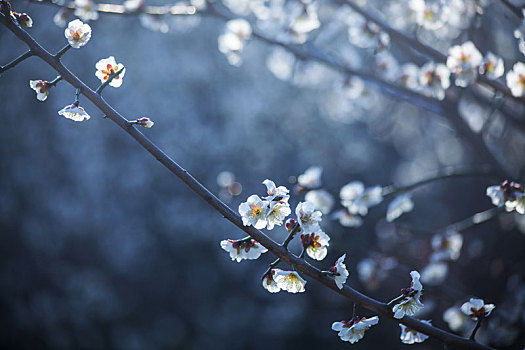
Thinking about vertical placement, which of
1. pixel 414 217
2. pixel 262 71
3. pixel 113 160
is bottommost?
pixel 113 160

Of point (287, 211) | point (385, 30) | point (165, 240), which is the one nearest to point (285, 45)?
point (385, 30)

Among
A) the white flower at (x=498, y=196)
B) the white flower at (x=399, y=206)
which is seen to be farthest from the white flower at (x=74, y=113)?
the white flower at (x=399, y=206)

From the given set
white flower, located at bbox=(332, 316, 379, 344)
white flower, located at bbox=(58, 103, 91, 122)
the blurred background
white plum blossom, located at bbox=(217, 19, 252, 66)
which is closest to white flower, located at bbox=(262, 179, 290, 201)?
white flower, located at bbox=(332, 316, 379, 344)

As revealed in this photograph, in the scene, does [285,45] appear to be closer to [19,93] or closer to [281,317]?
[281,317]

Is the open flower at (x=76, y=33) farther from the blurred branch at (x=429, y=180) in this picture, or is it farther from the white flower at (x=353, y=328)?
the blurred branch at (x=429, y=180)

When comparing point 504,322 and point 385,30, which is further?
point 504,322

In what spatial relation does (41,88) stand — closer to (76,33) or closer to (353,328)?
(76,33)

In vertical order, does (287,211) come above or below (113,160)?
above
